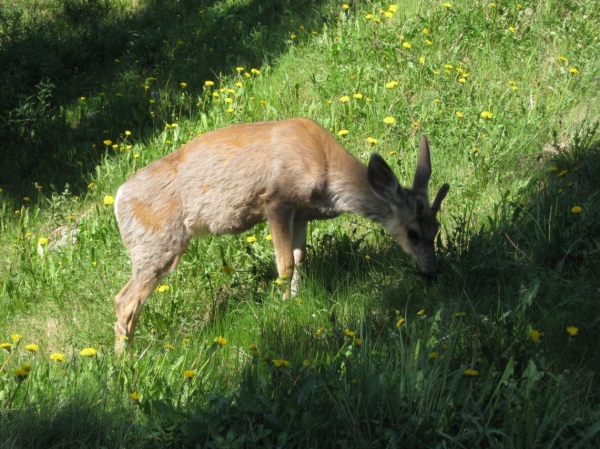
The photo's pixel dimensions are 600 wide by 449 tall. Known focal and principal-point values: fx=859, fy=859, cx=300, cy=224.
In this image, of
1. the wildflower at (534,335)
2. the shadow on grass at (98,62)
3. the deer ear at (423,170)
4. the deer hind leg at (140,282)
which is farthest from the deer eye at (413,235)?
the shadow on grass at (98,62)

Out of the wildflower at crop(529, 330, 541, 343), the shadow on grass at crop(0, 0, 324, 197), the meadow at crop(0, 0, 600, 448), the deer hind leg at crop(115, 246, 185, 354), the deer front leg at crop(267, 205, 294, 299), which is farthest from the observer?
the shadow on grass at crop(0, 0, 324, 197)

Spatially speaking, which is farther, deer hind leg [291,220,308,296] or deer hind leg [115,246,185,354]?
deer hind leg [291,220,308,296]

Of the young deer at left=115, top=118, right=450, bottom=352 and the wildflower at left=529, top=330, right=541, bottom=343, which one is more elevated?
the wildflower at left=529, top=330, right=541, bottom=343

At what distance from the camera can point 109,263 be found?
8.35 metres

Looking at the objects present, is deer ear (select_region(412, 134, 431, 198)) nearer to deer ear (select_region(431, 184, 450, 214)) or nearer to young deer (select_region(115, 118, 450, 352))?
young deer (select_region(115, 118, 450, 352))

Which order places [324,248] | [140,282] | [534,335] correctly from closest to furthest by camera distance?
[534,335], [140,282], [324,248]

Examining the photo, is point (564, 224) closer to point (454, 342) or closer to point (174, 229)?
point (454, 342)

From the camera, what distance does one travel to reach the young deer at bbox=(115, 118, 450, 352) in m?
7.43

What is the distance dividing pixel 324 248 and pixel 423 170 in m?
1.18

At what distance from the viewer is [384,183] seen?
7578mm

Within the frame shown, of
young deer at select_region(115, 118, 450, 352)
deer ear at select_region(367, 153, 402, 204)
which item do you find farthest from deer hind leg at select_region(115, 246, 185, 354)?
deer ear at select_region(367, 153, 402, 204)

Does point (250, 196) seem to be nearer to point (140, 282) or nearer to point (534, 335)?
point (140, 282)

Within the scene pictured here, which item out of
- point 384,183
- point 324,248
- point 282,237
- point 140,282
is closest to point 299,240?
point 324,248

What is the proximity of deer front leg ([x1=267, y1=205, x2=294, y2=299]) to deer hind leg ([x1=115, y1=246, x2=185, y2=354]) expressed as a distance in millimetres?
868
